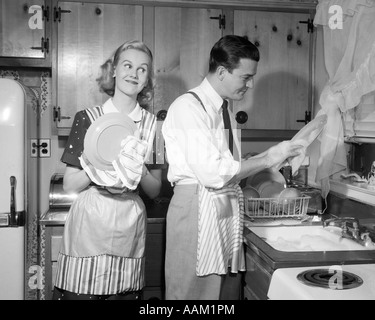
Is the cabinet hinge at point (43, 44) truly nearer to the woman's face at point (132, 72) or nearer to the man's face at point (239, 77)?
the woman's face at point (132, 72)

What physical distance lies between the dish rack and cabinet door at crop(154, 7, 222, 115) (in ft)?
2.28

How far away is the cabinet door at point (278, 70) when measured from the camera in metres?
2.40

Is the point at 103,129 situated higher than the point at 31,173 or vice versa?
the point at 103,129

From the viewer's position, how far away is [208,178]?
1558 millimetres

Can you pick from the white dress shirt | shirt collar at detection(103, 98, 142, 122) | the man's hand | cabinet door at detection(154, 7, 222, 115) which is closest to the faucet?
the man's hand

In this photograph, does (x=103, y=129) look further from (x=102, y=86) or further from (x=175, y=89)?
(x=175, y=89)

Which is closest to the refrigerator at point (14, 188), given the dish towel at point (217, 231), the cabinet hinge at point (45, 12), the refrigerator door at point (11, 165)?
the refrigerator door at point (11, 165)

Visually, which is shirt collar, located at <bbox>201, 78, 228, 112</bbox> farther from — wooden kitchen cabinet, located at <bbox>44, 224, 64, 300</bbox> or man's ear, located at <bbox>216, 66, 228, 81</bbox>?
wooden kitchen cabinet, located at <bbox>44, 224, 64, 300</bbox>

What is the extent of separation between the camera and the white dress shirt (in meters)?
1.54

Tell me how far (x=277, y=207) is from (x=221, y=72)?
0.74m

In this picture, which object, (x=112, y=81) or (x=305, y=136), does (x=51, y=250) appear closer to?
(x=112, y=81)
